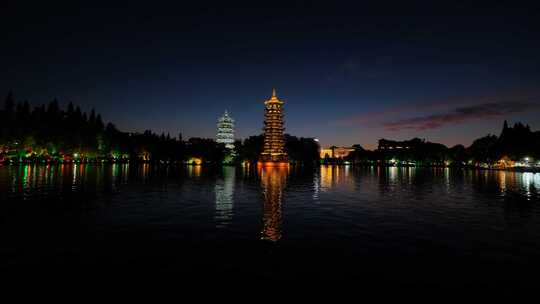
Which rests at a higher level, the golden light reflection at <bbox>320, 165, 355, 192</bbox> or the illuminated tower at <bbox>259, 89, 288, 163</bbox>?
the illuminated tower at <bbox>259, 89, 288, 163</bbox>

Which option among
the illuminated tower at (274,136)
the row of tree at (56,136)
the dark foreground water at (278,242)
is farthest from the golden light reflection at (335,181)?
the illuminated tower at (274,136)

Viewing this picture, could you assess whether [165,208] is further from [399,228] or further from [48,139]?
[48,139]

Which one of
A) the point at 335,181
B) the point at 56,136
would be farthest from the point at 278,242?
the point at 56,136

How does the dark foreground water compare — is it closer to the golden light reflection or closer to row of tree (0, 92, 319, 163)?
the golden light reflection

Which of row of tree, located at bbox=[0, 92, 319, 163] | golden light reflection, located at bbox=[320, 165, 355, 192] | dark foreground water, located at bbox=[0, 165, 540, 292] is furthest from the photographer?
row of tree, located at bbox=[0, 92, 319, 163]

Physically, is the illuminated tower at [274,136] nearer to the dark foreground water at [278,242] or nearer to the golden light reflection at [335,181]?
the golden light reflection at [335,181]

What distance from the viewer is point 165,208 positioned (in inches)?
920

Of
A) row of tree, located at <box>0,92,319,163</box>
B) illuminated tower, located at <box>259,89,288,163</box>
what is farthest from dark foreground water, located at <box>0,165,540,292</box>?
illuminated tower, located at <box>259,89,288,163</box>

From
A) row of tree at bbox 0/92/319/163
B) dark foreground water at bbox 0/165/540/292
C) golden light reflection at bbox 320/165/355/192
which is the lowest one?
dark foreground water at bbox 0/165/540/292

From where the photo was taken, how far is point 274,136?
7657 inches

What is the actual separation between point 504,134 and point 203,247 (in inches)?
6685

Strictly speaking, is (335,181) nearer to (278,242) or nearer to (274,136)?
(278,242)

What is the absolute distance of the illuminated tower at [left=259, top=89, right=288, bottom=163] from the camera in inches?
7534

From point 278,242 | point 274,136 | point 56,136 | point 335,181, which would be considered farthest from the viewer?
point 274,136
